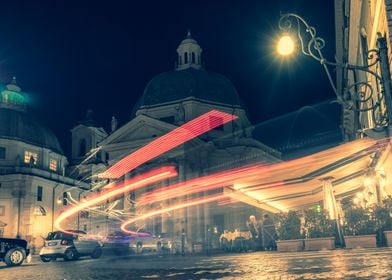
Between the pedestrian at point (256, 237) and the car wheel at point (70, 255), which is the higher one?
the pedestrian at point (256, 237)

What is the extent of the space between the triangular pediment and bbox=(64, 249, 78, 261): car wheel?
91.6ft

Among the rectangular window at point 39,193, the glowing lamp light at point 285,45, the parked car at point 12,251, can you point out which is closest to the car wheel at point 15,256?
the parked car at point 12,251

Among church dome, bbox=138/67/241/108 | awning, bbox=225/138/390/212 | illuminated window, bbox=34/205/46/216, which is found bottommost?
awning, bbox=225/138/390/212

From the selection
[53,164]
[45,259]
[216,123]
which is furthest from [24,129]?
[45,259]

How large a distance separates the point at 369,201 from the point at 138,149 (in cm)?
3373

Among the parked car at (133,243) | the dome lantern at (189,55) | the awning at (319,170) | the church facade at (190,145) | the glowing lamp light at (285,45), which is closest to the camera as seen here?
the glowing lamp light at (285,45)

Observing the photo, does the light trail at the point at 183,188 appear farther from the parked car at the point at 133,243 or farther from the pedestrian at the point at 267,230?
the pedestrian at the point at 267,230

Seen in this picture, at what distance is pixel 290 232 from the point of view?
53.6 feet

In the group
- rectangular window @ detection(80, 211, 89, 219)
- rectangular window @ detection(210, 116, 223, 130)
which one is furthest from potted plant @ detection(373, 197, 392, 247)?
rectangular window @ detection(80, 211, 89, 219)

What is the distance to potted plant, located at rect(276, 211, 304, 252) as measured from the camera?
16.0 m

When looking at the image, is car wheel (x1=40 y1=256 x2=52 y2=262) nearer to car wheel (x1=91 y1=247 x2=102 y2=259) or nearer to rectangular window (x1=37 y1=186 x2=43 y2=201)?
car wheel (x1=91 y1=247 x2=102 y2=259)

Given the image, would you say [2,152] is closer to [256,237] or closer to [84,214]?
[84,214]

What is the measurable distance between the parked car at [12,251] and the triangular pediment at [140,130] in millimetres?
31798

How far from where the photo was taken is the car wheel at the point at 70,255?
2199 cm
